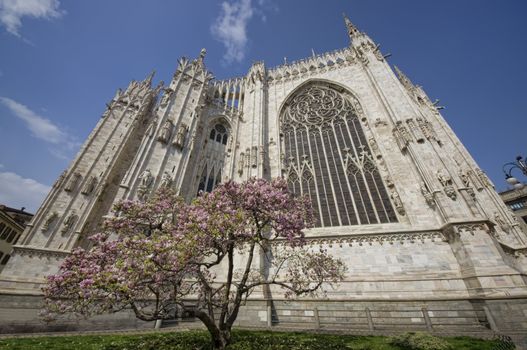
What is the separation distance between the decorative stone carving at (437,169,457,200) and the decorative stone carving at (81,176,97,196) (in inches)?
983

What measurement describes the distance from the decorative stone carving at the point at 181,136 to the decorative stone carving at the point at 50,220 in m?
9.32

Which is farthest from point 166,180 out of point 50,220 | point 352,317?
point 352,317

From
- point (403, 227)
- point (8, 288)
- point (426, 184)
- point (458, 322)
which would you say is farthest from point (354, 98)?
point (8, 288)

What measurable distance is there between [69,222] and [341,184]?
66.6 ft

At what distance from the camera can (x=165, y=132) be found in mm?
19078

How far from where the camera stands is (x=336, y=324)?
12.2 meters

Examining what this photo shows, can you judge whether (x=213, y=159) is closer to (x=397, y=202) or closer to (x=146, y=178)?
(x=146, y=178)

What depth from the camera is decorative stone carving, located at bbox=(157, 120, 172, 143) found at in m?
18.8

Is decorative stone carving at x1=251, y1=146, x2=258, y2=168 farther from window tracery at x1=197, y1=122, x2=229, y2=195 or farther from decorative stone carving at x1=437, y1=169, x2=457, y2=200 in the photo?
decorative stone carving at x1=437, y1=169, x2=457, y2=200

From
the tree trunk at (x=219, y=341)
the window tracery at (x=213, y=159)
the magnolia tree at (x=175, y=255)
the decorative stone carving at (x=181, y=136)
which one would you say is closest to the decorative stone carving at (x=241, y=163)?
the window tracery at (x=213, y=159)

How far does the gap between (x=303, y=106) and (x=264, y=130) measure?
626 centimetres

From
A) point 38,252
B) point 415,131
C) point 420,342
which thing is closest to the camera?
point 420,342

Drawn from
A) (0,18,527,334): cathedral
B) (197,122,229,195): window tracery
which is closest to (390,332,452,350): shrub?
(0,18,527,334): cathedral

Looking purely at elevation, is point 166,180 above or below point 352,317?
above
